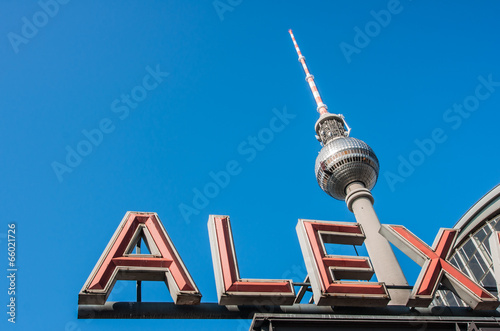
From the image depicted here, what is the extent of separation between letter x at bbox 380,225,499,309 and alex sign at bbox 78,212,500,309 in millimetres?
29

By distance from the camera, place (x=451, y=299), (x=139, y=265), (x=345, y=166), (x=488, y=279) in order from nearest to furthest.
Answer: (x=139, y=265)
(x=488, y=279)
(x=451, y=299)
(x=345, y=166)

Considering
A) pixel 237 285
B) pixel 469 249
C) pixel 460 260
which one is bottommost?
pixel 237 285

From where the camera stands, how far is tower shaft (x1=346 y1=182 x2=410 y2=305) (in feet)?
105

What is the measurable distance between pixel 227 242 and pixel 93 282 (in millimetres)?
4169

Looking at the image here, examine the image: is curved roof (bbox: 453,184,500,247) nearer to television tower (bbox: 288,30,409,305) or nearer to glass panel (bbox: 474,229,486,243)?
glass panel (bbox: 474,229,486,243)

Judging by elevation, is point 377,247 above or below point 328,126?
below

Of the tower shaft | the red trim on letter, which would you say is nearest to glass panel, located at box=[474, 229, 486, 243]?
the tower shaft

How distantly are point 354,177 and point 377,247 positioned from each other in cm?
1216

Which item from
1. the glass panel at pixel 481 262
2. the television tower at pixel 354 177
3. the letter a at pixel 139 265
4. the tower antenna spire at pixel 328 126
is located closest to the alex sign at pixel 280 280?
the letter a at pixel 139 265

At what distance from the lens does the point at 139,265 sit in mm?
12664

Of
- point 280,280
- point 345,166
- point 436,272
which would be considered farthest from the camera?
point 345,166

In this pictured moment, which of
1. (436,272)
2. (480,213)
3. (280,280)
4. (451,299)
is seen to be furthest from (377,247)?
(280,280)

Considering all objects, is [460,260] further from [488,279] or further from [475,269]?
[488,279]

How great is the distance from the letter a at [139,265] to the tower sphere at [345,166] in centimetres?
3455
